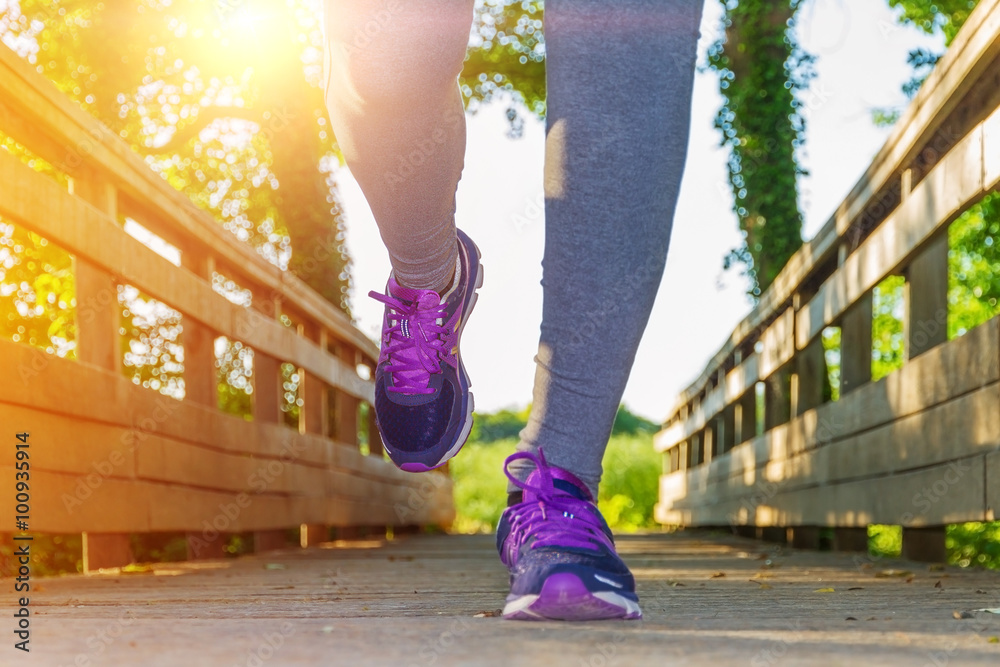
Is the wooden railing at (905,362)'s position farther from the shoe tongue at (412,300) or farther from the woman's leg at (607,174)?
the shoe tongue at (412,300)

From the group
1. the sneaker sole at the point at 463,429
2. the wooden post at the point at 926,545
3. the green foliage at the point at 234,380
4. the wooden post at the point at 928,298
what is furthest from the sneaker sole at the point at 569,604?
the green foliage at the point at 234,380

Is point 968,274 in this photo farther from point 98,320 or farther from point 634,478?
point 98,320

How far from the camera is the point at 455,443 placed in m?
1.79

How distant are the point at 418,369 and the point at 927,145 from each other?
171cm

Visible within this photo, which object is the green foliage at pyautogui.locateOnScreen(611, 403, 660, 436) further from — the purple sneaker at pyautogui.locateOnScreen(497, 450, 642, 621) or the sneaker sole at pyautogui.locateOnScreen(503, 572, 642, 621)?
the sneaker sole at pyautogui.locateOnScreen(503, 572, 642, 621)

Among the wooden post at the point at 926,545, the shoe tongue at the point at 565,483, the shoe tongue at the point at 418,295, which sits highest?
the shoe tongue at the point at 418,295

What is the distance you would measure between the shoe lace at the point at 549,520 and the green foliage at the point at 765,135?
636 cm

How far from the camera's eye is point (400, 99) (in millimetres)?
1376

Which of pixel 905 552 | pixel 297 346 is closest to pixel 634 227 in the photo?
pixel 905 552

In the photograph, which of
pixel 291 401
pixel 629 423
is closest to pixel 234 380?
pixel 291 401

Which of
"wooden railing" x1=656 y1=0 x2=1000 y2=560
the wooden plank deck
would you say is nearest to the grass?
"wooden railing" x1=656 y1=0 x2=1000 y2=560

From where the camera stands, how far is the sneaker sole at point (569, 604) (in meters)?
1.26

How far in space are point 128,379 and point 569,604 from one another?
1.81 metres

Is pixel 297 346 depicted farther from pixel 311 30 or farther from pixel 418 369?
pixel 311 30
